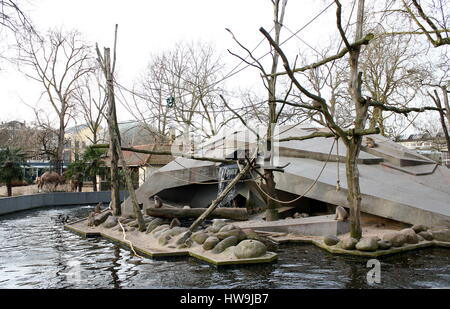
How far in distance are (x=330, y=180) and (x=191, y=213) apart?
3.94m

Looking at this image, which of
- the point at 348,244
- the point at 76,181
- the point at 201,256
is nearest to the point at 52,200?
the point at 76,181

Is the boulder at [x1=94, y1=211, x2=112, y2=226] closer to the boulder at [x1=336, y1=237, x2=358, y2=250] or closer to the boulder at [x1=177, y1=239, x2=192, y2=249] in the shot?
the boulder at [x1=177, y1=239, x2=192, y2=249]

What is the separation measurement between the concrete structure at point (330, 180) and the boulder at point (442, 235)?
1.75 ft

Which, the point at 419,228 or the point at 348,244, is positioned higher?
the point at 419,228

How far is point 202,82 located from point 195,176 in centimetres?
1767

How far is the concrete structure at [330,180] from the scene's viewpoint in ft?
34.5

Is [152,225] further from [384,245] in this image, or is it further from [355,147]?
[384,245]

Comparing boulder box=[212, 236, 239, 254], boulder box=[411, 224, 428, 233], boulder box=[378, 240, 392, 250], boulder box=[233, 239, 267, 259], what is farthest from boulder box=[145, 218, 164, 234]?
boulder box=[411, 224, 428, 233]

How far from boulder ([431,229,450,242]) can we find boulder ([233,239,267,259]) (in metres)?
4.06

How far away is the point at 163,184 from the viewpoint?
15.1 meters

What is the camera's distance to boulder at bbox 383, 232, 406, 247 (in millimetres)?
8870

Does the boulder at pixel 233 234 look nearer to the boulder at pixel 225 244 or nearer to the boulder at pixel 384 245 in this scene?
the boulder at pixel 225 244

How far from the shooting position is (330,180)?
1181 centimetres

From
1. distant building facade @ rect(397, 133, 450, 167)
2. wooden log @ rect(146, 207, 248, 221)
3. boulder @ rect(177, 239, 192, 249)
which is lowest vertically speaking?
boulder @ rect(177, 239, 192, 249)
